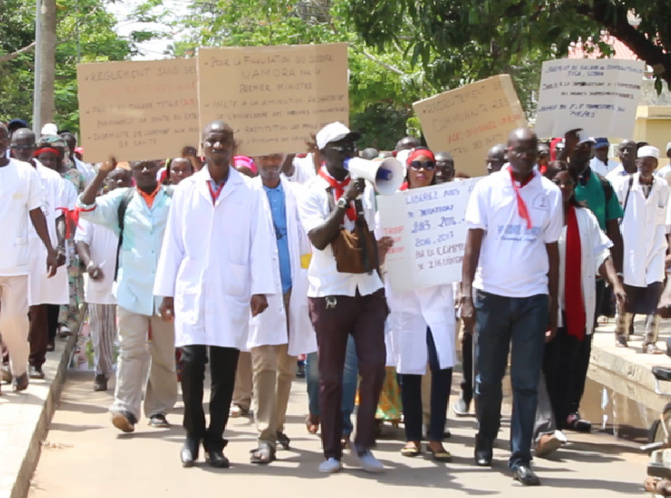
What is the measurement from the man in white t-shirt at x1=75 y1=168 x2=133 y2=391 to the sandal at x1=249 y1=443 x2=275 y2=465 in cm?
322

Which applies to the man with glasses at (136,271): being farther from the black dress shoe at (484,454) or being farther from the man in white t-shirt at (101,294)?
the black dress shoe at (484,454)

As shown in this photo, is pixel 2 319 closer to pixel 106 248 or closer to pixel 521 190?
pixel 106 248

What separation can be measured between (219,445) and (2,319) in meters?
2.48

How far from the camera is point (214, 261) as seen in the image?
25.0ft

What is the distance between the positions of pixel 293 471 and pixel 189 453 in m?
0.65

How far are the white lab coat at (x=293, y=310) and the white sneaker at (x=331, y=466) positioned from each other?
89 centimetres

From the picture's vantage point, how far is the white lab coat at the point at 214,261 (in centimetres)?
758

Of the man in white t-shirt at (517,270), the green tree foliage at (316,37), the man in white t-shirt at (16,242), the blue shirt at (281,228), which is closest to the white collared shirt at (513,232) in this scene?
the man in white t-shirt at (517,270)

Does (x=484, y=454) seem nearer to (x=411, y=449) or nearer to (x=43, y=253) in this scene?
(x=411, y=449)

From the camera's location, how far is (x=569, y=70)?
374 inches

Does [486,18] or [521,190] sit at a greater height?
[486,18]

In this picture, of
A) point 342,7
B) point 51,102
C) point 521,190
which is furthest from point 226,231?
point 51,102

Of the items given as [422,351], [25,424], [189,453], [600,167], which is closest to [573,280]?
[422,351]

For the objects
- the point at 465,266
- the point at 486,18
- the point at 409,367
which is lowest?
the point at 409,367
